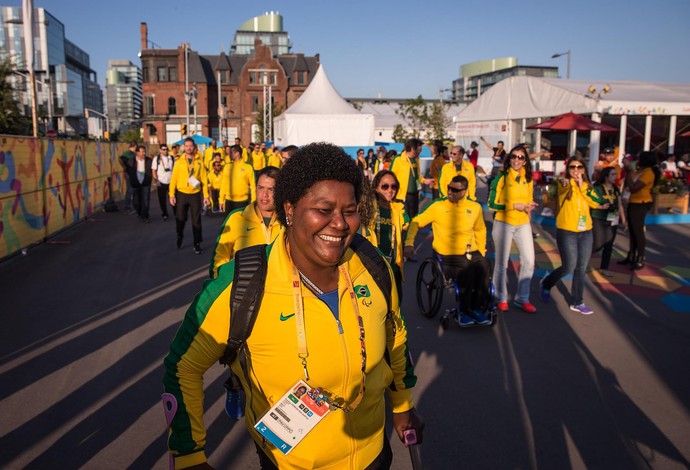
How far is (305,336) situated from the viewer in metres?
1.94

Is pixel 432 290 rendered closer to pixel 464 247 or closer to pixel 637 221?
pixel 464 247

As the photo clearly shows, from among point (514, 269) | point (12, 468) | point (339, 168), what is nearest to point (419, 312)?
point (514, 269)

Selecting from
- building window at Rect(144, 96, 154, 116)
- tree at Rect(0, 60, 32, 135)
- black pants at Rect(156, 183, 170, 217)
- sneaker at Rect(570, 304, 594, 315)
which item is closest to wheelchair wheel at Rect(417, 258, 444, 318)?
sneaker at Rect(570, 304, 594, 315)

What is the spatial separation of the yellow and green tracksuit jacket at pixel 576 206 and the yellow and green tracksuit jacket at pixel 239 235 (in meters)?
4.03

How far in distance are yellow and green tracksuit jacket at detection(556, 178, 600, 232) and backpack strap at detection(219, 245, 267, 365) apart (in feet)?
19.1

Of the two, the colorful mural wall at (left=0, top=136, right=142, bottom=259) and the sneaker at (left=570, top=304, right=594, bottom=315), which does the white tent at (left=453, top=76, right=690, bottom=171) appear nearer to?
the sneaker at (left=570, top=304, right=594, bottom=315)

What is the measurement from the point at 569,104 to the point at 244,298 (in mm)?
25092

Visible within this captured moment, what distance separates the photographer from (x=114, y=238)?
12812 mm

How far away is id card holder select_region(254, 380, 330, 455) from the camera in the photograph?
1.98 meters

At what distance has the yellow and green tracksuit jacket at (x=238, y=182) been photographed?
1027 cm

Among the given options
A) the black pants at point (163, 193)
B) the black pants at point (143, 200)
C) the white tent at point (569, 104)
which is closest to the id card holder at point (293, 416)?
the black pants at point (163, 193)

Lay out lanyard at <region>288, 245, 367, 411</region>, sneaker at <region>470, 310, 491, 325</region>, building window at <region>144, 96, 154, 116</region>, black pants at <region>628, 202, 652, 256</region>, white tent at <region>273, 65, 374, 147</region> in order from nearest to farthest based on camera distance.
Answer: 1. lanyard at <region>288, 245, 367, 411</region>
2. sneaker at <region>470, 310, 491, 325</region>
3. black pants at <region>628, 202, 652, 256</region>
4. white tent at <region>273, 65, 374, 147</region>
5. building window at <region>144, 96, 154, 116</region>

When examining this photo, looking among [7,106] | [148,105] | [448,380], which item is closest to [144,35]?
[148,105]

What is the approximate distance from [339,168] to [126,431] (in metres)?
3.06
